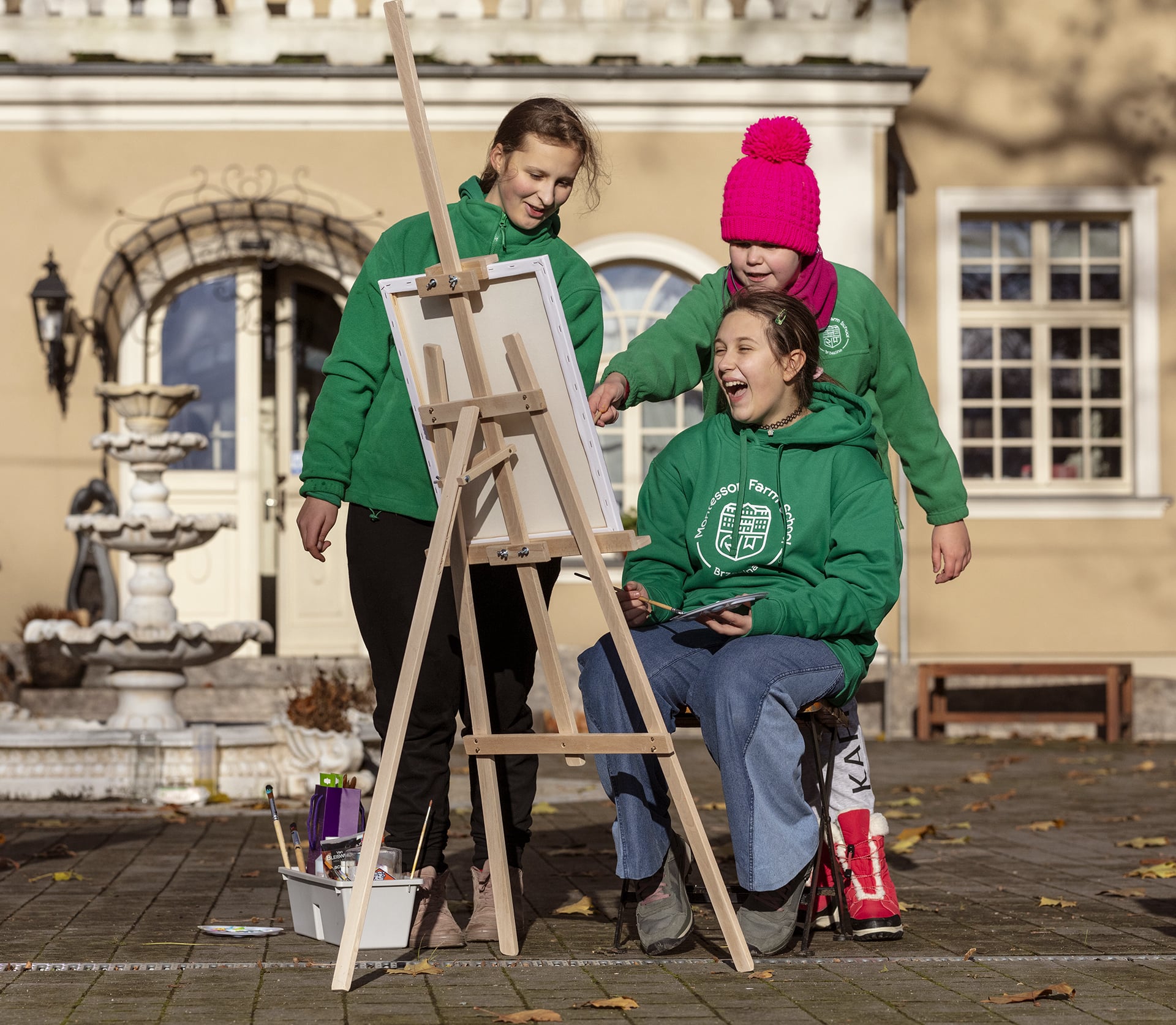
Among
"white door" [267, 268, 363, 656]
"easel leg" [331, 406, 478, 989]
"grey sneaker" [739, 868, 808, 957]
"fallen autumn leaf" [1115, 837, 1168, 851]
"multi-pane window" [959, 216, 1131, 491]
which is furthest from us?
"multi-pane window" [959, 216, 1131, 491]

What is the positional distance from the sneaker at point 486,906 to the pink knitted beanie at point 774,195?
A: 1.57 m

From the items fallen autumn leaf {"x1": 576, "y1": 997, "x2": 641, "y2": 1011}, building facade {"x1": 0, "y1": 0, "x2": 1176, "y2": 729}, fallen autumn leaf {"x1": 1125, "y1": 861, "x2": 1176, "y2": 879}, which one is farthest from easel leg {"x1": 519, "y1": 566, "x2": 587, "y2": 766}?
building facade {"x1": 0, "y1": 0, "x2": 1176, "y2": 729}

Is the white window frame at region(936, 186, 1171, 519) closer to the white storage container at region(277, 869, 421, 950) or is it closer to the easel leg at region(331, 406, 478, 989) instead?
the white storage container at region(277, 869, 421, 950)

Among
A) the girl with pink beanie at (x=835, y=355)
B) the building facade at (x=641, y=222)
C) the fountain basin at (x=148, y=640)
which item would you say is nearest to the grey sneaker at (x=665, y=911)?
the girl with pink beanie at (x=835, y=355)

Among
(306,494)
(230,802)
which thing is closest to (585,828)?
(230,802)

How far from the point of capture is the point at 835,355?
4.25m

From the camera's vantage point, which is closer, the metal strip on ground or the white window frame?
the metal strip on ground

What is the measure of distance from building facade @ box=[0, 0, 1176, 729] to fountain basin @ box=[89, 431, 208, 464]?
2997 mm

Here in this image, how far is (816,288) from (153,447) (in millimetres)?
4174

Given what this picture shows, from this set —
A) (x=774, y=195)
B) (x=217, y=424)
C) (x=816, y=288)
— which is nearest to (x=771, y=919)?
(x=816, y=288)

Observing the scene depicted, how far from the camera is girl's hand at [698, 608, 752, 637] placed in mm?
3641

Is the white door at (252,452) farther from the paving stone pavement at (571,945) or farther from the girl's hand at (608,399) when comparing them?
the girl's hand at (608,399)

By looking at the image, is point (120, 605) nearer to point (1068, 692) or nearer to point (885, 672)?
point (885, 672)

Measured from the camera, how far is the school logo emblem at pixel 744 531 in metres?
3.94
